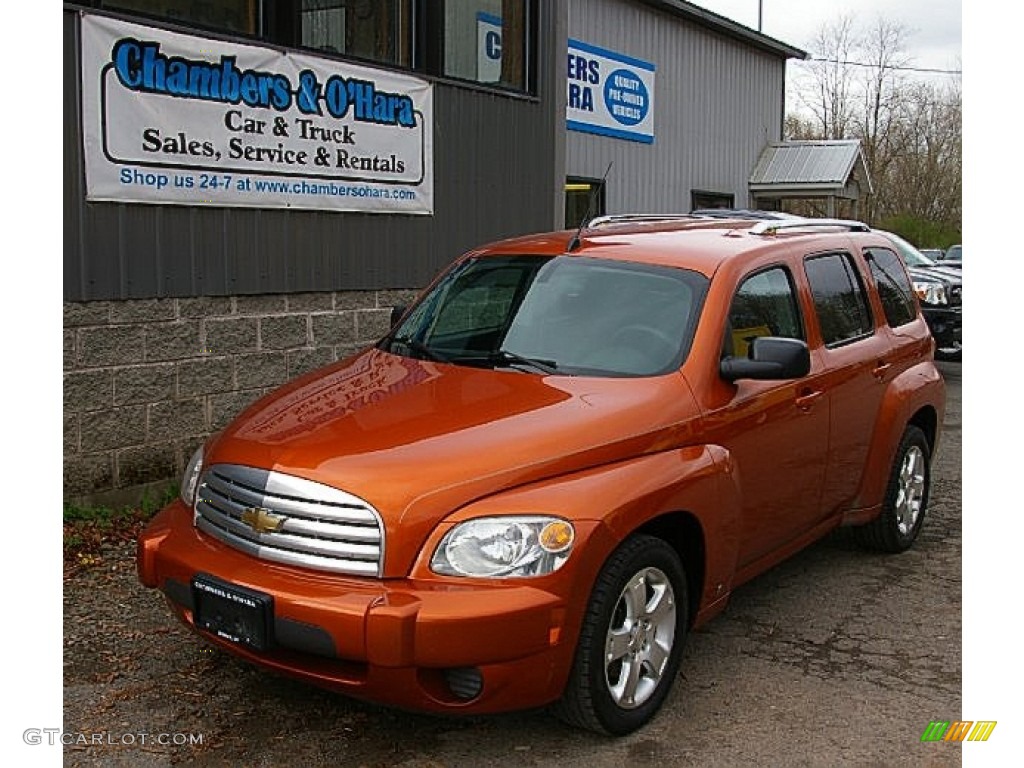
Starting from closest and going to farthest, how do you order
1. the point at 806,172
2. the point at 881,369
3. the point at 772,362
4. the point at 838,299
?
1. the point at 772,362
2. the point at 838,299
3. the point at 881,369
4. the point at 806,172

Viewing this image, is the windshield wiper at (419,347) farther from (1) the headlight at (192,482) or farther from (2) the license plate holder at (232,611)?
(2) the license plate holder at (232,611)

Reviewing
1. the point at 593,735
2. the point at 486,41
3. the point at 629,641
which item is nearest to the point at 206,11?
the point at 486,41

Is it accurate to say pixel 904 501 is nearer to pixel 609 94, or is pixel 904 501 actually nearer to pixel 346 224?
pixel 346 224

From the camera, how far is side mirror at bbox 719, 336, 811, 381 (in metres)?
4.49

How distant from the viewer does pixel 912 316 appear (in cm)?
670

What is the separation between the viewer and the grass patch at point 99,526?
600 centimetres

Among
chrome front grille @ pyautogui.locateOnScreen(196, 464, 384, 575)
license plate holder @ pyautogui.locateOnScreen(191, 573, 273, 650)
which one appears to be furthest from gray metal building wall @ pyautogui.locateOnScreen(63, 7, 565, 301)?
license plate holder @ pyautogui.locateOnScreen(191, 573, 273, 650)

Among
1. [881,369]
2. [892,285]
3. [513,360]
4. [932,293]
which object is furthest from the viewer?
[932,293]

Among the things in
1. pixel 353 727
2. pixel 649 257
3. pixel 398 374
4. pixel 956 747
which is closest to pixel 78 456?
pixel 398 374

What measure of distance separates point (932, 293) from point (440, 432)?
38.2 ft

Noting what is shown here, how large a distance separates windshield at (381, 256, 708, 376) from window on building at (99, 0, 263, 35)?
2.88 meters

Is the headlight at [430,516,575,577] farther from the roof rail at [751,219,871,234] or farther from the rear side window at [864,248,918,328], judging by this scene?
the rear side window at [864,248,918,328]

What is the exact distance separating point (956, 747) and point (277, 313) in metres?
5.17

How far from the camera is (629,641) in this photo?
402 centimetres
